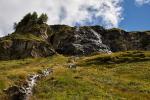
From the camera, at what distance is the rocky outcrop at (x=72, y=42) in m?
143

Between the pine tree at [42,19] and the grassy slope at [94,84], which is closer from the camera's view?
the grassy slope at [94,84]

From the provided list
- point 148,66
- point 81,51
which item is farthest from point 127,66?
point 81,51

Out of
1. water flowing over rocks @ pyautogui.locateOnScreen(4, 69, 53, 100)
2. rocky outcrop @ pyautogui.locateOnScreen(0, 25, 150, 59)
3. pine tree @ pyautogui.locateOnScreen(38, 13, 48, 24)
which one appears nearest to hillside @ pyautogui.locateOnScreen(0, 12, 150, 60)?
rocky outcrop @ pyautogui.locateOnScreen(0, 25, 150, 59)

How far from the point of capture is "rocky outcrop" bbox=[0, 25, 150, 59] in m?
143

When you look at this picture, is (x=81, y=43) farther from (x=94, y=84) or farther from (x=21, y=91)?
(x=21, y=91)

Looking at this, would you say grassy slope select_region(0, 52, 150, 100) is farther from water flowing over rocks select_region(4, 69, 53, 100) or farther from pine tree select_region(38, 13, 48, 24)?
pine tree select_region(38, 13, 48, 24)

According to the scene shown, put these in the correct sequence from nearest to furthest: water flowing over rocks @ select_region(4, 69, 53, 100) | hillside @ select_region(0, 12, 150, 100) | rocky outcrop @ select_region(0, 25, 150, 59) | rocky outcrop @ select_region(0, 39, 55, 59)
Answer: water flowing over rocks @ select_region(4, 69, 53, 100) < hillside @ select_region(0, 12, 150, 100) < rocky outcrop @ select_region(0, 39, 55, 59) < rocky outcrop @ select_region(0, 25, 150, 59)

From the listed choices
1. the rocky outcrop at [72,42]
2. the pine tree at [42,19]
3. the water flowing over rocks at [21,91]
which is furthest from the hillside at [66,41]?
the water flowing over rocks at [21,91]

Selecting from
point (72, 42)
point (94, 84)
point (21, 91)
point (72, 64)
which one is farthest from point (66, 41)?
point (21, 91)

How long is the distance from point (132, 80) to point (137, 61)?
3062 cm

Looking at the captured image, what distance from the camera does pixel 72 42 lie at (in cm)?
14988

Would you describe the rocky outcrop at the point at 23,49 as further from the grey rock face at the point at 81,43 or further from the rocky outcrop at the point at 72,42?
the grey rock face at the point at 81,43

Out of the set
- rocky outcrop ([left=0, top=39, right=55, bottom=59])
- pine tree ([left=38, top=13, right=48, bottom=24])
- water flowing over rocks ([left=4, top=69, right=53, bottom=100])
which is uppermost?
pine tree ([left=38, top=13, right=48, bottom=24])

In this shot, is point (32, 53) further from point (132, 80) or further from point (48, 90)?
point (48, 90)
